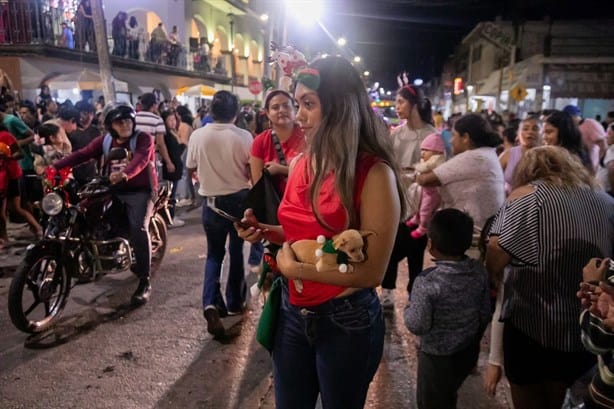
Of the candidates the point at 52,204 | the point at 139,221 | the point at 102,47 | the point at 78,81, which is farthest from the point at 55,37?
the point at 52,204

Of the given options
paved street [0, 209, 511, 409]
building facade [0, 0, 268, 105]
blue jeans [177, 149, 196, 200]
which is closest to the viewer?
paved street [0, 209, 511, 409]

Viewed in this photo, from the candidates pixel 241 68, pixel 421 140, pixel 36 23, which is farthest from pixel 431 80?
pixel 421 140

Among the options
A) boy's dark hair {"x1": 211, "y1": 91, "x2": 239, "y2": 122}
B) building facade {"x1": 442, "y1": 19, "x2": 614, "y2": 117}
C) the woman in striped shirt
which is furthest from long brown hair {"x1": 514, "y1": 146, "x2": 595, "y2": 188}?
building facade {"x1": 442, "y1": 19, "x2": 614, "y2": 117}

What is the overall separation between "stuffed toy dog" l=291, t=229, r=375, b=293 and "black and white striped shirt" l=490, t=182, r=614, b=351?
0.96 m

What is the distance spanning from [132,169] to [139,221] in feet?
1.84

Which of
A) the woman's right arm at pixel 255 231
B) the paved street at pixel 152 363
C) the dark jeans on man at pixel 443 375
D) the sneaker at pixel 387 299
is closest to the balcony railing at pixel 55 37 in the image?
the paved street at pixel 152 363

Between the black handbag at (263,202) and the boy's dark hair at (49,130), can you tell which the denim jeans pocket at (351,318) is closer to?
the black handbag at (263,202)

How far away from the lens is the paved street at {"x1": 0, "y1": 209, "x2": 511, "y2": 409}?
3434mm

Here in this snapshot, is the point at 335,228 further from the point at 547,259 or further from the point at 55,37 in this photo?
the point at 55,37

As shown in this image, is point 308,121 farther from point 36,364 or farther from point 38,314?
point 38,314

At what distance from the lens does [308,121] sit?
1.97 meters

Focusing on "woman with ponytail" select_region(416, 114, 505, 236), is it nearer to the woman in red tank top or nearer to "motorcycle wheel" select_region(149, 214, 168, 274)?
the woman in red tank top

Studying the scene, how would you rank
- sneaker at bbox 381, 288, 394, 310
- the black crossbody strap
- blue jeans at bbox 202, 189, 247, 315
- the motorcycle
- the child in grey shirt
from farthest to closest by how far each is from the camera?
sneaker at bbox 381, 288, 394, 310, blue jeans at bbox 202, 189, 247, 315, the motorcycle, the black crossbody strap, the child in grey shirt

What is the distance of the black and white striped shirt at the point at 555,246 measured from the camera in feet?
7.37
